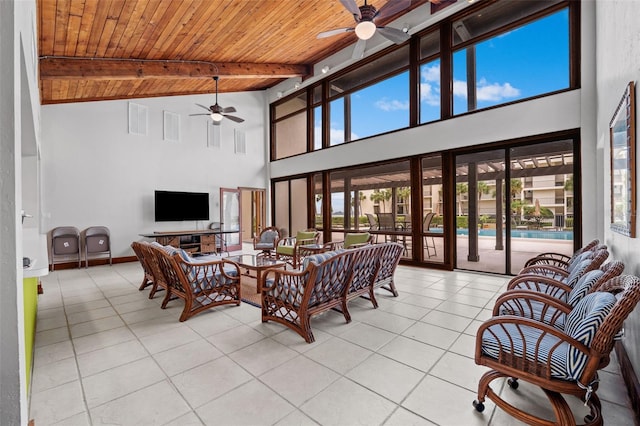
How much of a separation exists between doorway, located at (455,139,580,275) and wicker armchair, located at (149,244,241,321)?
180 inches

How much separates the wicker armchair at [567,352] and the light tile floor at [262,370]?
29 centimetres

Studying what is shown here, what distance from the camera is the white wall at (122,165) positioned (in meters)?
6.46

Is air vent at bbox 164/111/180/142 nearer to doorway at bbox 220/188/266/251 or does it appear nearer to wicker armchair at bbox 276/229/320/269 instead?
doorway at bbox 220/188/266/251

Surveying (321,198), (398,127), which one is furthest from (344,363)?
(321,198)

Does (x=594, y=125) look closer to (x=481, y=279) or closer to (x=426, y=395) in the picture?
(x=481, y=279)

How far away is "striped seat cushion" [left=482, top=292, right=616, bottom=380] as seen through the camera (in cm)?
146

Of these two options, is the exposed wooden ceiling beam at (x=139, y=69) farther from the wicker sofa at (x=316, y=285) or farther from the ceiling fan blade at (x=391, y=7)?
the wicker sofa at (x=316, y=285)

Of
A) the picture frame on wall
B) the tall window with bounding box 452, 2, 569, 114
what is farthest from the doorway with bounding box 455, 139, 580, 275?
the picture frame on wall

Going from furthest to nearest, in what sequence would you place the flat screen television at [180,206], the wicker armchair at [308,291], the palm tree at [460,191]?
the flat screen television at [180,206] < the palm tree at [460,191] < the wicker armchair at [308,291]

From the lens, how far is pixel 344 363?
240cm

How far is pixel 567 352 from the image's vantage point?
63.3 inches

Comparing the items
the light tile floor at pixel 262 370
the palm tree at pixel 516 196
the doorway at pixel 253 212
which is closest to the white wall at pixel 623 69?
the light tile floor at pixel 262 370

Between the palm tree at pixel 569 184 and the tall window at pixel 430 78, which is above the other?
the tall window at pixel 430 78

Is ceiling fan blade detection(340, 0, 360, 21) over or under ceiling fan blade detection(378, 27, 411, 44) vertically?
under
